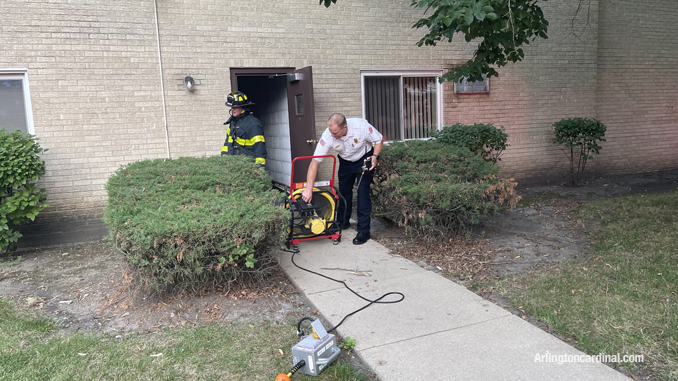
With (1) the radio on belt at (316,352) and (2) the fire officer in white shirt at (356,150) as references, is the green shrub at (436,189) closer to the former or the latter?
(2) the fire officer in white shirt at (356,150)

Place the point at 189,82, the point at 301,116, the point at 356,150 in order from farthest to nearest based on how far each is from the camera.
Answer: the point at 301,116, the point at 189,82, the point at 356,150

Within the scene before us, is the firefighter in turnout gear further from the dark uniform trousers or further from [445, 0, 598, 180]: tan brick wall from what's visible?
[445, 0, 598, 180]: tan brick wall

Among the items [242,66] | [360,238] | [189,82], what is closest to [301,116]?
[242,66]

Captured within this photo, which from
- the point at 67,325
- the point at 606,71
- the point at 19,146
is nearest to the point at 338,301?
the point at 67,325

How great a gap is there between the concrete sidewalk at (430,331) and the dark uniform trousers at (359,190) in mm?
1072

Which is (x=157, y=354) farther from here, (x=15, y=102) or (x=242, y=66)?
(x=242, y=66)

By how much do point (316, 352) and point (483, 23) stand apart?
4165 mm

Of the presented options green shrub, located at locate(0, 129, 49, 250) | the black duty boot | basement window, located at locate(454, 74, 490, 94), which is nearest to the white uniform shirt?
the black duty boot

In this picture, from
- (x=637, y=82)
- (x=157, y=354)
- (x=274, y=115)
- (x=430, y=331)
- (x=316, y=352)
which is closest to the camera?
(x=316, y=352)

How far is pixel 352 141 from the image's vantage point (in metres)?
6.40

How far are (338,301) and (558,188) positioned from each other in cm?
731

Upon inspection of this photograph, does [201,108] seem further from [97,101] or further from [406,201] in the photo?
[406,201]

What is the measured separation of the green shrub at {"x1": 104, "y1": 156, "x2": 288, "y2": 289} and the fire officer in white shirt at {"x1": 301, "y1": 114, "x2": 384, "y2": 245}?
1.35m

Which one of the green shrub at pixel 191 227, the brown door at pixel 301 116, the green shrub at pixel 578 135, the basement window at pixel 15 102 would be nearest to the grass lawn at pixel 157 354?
the green shrub at pixel 191 227
